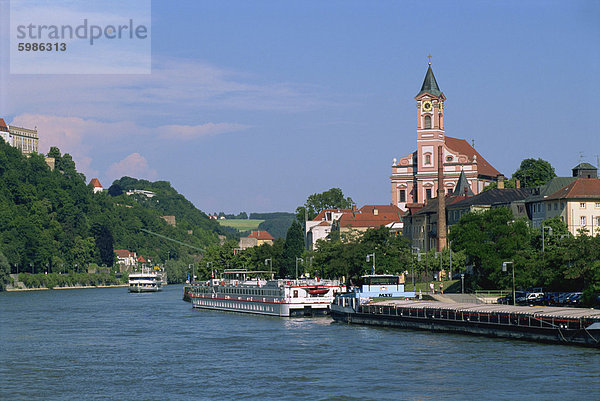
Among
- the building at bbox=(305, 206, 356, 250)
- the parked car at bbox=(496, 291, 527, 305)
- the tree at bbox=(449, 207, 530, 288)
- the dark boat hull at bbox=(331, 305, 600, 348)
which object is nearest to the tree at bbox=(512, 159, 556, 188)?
the building at bbox=(305, 206, 356, 250)

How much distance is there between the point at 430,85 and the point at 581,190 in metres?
71.5

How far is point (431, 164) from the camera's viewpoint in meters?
179

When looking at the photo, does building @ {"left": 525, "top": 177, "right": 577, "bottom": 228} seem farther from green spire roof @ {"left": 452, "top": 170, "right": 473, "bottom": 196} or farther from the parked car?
the parked car

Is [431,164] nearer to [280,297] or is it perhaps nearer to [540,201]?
[540,201]

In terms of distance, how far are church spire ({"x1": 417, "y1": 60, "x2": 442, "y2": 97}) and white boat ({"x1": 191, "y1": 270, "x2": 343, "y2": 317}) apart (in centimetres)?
7907

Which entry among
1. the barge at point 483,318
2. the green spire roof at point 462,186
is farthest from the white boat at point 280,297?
the green spire roof at point 462,186

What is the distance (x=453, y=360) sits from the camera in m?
58.0

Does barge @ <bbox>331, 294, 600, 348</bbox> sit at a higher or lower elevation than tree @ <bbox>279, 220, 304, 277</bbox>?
lower

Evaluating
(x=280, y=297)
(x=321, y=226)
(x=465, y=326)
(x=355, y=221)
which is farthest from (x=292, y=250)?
(x=465, y=326)

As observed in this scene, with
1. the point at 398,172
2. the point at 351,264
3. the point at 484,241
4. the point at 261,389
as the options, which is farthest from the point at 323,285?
the point at 398,172

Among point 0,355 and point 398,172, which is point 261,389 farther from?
point 398,172

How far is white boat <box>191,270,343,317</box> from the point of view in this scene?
9756 cm

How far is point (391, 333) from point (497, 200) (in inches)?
2411

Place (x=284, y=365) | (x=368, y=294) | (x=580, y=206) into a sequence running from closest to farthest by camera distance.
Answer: (x=284, y=365), (x=368, y=294), (x=580, y=206)
